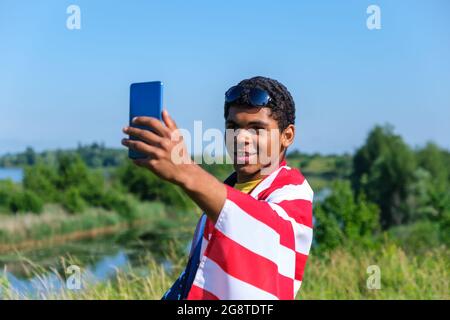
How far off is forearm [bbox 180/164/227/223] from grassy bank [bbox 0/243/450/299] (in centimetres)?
415

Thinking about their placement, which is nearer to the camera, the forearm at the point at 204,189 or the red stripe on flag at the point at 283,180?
the forearm at the point at 204,189

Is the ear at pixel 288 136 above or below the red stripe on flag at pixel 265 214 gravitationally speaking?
above

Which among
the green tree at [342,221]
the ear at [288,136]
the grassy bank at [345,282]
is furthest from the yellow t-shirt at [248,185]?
the green tree at [342,221]

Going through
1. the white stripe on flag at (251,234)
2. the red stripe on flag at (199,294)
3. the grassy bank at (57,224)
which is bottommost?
the grassy bank at (57,224)

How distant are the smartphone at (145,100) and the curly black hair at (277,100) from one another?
47 centimetres

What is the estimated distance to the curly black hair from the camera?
1.80m

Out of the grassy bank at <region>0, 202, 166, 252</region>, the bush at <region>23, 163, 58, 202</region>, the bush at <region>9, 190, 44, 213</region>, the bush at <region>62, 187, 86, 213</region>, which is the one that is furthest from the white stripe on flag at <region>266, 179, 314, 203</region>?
the bush at <region>23, 163, 58, 202</region>

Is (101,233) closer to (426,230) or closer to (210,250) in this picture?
(426,230)

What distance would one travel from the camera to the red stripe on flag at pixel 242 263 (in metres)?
1.43

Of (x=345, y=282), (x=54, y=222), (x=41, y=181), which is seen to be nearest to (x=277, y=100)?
(x=345, y=282)

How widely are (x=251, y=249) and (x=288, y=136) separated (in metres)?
0.55

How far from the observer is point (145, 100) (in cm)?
135

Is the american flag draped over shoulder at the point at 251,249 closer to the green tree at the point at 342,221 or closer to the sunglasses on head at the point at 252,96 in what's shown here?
the sunglasses on head at the point at 252,96
